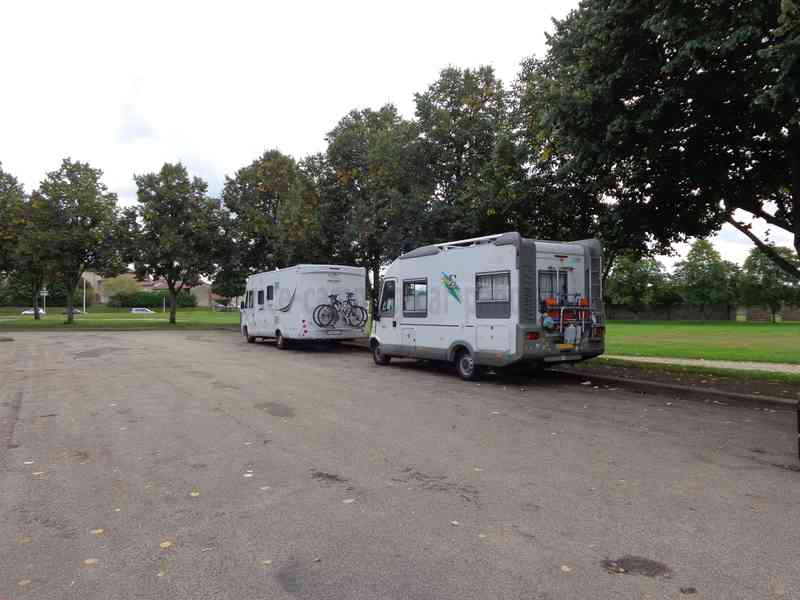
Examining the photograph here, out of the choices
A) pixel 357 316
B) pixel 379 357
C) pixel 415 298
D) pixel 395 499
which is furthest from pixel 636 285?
pixel 395 499

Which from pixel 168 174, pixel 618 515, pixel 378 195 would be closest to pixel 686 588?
pixel 618 515

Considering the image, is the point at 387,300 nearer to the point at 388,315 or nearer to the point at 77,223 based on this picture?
the point at 388,315

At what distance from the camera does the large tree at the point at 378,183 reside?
780 inches

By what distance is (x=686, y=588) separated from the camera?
135 inches

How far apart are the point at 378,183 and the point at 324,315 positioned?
5474 mm

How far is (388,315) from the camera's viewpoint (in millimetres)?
15914

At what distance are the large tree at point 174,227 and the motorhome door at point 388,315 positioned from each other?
2342cm

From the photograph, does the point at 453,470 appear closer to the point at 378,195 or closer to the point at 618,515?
the point at 618,515

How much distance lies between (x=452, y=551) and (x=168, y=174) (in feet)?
124

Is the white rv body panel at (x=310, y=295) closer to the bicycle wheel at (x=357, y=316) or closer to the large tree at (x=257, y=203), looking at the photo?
the bicycle wheel at (x=357, y=316)

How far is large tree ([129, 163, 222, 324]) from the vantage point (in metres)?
36.3

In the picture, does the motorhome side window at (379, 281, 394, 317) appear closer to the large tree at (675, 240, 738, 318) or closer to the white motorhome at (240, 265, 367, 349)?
the white motorhome at (240, 265, 367, 349)

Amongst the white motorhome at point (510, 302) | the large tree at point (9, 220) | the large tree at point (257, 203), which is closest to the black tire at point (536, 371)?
the white motorhome at point (510, 302)

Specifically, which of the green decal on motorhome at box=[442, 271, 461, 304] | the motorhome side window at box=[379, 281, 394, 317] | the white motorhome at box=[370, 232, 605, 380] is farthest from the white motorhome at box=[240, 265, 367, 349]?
the green decal on motorhome at box=[442, 271, 461, 304]
